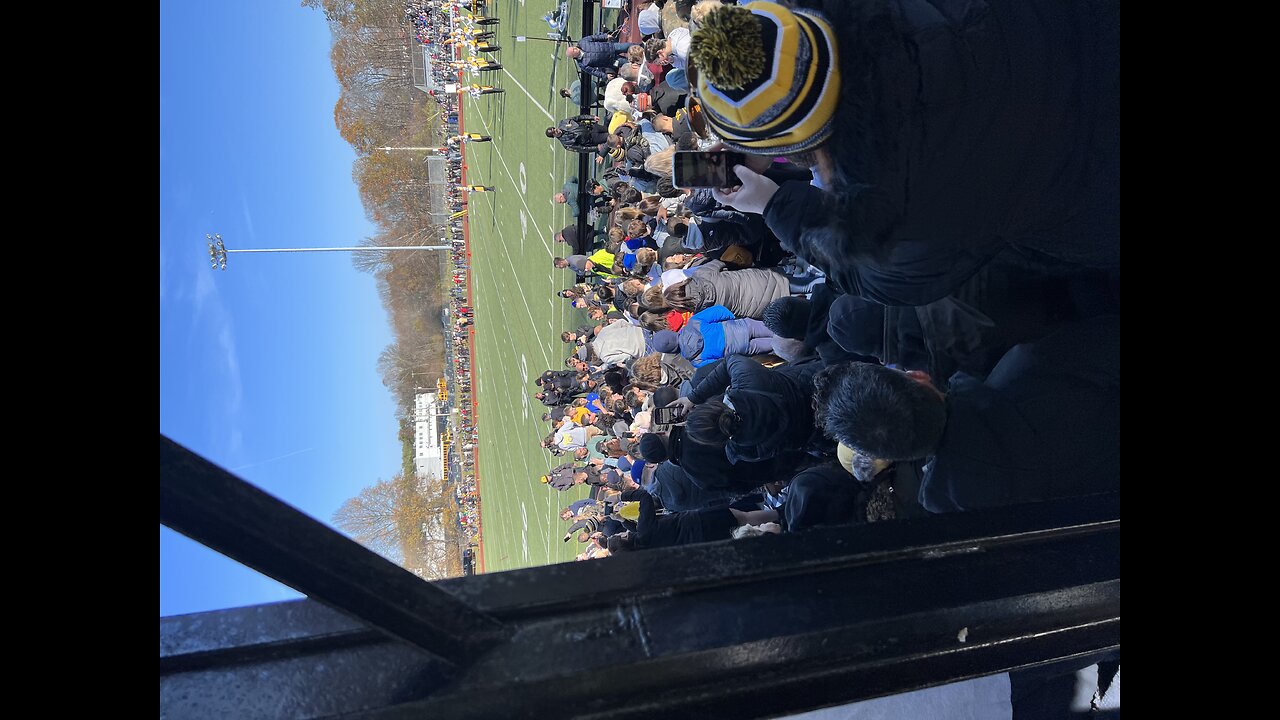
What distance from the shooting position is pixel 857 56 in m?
2.29

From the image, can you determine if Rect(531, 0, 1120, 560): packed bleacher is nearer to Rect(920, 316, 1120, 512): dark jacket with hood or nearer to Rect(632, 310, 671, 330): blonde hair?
Rect(920, 316, 1120, 512): dark jacket with hood

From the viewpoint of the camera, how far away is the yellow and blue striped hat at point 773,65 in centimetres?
226

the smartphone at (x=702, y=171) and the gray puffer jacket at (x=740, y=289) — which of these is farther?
the gray puffer jacket at (x=740, y=289)

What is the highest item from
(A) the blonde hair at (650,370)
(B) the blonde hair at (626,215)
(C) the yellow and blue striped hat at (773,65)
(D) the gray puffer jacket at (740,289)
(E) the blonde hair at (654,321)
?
(C) the yellow and blue striped hat at (773,65)

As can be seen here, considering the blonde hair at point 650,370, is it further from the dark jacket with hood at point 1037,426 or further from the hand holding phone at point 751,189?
the dark jacket with hood at point 1037,426

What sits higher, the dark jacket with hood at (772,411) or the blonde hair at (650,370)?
the dark jacket with hood at (772,411)

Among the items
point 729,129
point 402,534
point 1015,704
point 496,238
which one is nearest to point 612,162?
point 729,129

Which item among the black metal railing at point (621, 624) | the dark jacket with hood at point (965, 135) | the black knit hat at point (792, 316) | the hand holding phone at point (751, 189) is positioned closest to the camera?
the black metal railing at point (621, 624)

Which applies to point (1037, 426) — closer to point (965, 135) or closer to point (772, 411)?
point (965, 135)

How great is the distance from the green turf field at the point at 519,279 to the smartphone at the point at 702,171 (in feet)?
38.9

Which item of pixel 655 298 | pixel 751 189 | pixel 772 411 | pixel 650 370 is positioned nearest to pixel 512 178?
pixel 650 370

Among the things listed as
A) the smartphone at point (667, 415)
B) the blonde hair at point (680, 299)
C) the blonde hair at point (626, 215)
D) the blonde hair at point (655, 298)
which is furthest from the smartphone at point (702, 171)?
the blonde hair at point (626, 215)

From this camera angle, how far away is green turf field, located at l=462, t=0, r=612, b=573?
54.9 feet

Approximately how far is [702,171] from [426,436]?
22.8 m
